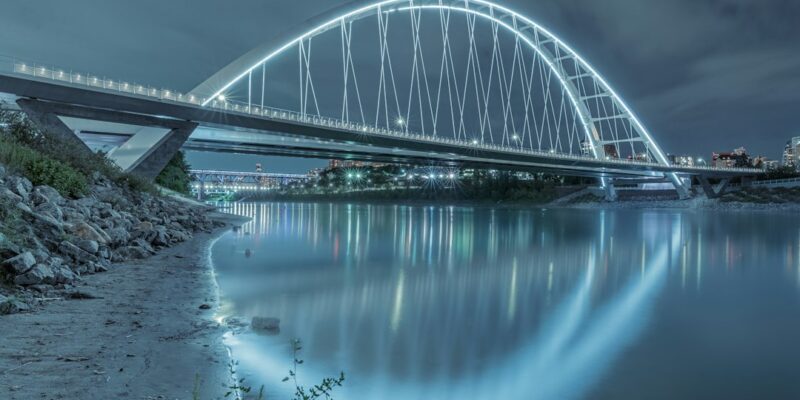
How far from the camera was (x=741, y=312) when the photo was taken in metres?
7.83

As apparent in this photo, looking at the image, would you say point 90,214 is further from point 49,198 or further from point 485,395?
point 485,395

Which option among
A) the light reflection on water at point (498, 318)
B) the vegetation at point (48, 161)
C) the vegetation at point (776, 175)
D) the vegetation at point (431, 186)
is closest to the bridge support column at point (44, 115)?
the vegetation at point (48, 161)

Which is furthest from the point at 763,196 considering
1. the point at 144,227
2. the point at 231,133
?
the point at 144,227

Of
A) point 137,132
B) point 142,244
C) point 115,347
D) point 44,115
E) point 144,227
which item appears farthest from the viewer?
point 137,132

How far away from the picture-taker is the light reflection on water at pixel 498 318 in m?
4.60

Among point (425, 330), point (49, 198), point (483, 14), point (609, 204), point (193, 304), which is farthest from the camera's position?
point (609, 204)

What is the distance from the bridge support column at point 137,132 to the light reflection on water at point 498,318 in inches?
617

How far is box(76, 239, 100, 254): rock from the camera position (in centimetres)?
805

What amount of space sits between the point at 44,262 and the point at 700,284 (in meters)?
11.9

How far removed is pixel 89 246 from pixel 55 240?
757mm

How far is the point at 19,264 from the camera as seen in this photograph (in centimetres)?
582

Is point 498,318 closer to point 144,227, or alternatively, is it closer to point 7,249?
point 7,249

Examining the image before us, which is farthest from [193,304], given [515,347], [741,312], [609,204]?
[609,204]

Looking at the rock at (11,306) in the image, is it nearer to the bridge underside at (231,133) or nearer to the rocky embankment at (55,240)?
the rocky embankment at (55,240)
